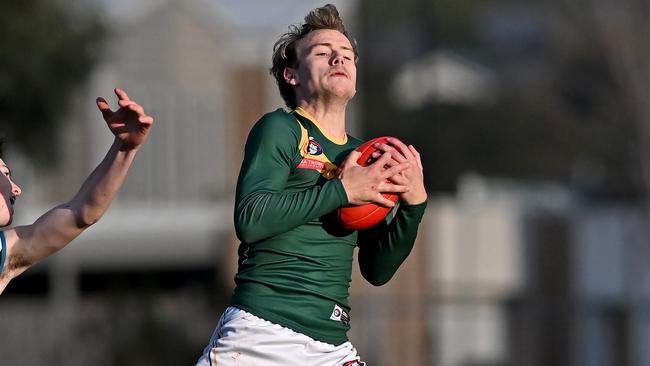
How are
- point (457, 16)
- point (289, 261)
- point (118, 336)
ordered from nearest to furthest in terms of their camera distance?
point (289, 261), point (118, 336), point (457, 16)

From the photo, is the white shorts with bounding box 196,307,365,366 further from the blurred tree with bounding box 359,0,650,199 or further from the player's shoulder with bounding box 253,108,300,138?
the blurred tree with bounding box 359,0,650,199

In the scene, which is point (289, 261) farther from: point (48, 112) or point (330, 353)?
point (48, 112)

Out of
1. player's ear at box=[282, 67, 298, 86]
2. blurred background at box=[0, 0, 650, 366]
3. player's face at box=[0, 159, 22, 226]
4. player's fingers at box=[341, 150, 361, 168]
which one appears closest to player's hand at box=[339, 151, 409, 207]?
player's fingers at box=[341, 150, 361, 168]

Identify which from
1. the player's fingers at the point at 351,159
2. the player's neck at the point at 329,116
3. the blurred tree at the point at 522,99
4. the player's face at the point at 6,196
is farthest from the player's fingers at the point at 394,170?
the blurred tree at the point at 522,99

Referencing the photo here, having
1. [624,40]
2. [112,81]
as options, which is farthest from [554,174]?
[112,81]

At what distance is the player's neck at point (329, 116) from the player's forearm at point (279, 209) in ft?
1.50

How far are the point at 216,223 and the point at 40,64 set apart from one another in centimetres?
1064

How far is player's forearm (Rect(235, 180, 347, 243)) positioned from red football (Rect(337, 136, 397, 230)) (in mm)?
127

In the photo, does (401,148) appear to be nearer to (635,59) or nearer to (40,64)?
(40,64)

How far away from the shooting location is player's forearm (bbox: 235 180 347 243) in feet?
15.7

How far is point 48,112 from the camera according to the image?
53.9ft

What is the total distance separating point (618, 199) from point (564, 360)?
4.06m

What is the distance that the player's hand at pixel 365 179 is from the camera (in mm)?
4906

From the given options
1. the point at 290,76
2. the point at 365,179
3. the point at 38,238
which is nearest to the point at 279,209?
the point at 365,179
